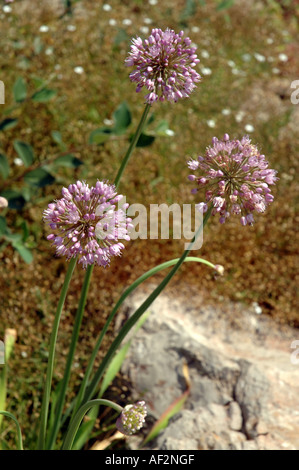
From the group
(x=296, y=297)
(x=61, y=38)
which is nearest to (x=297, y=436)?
(x=296, y=297)

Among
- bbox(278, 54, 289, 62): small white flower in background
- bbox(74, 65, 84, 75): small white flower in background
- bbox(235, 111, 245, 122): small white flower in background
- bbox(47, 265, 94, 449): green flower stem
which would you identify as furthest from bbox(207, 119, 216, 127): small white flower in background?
bbox(47, 265, 94, 449): green flower stem

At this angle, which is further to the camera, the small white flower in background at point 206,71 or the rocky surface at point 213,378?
the small white flower in background at point 206,71

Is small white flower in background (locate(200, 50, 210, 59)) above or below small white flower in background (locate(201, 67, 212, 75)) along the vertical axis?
above

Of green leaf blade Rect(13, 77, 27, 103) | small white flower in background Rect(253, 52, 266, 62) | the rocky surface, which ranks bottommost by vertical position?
the rocky surface

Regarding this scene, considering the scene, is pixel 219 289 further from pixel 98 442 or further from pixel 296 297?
pixel 98 442

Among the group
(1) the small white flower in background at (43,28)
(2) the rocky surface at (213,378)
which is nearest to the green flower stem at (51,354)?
(2) the rocky surface at (213,378)

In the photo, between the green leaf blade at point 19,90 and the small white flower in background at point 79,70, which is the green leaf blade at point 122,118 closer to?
the green leaf blade at point 19,90

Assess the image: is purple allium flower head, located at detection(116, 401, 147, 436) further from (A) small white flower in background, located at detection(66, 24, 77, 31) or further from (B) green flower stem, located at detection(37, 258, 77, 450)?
(A) small white flower in background, located at detection(66, 24, 77, 31)
